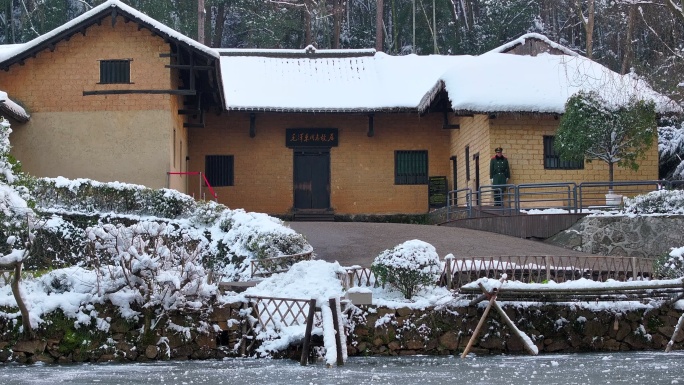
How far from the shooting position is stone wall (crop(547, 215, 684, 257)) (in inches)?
915

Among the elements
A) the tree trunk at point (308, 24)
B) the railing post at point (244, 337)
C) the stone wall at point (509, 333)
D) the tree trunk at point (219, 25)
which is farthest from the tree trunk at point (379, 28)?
the railing post at point (244, 337)

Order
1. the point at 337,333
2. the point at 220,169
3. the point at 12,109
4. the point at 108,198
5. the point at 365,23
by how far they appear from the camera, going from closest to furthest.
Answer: the point at 337,333 → the point at 108,198 → the point at 12,109 → the point at 220,169 → the point at 365,23

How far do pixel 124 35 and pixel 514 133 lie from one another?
34.4 ft

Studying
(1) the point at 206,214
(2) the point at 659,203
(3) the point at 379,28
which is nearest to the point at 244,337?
(1) the point at 206,214

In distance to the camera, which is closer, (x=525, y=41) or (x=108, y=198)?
(x=108, y=198)

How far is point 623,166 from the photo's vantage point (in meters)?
27.3

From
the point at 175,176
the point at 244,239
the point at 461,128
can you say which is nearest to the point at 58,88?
the point at 175,176

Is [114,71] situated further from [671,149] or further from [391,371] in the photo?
[671,149]

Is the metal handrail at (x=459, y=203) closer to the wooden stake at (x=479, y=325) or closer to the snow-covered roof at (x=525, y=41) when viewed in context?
the snow-covered roof at (x=525, y=41)

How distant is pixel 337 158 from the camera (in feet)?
108

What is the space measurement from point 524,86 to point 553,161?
2.17m

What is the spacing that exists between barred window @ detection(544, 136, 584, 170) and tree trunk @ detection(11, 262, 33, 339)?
1607 centimetres

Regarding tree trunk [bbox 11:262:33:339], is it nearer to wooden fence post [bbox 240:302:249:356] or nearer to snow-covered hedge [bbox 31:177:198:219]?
wooden fence post [bbox 240:302:249:356]

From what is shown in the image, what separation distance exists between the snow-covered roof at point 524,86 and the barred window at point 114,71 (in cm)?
830
